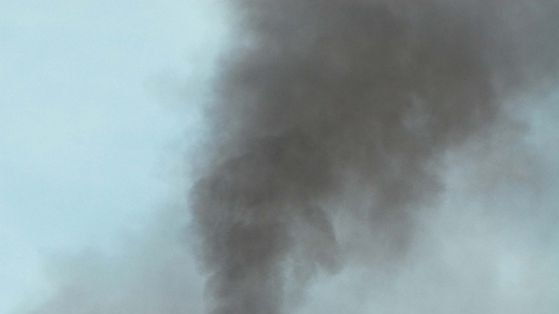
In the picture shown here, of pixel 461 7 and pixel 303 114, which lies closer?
pixel 303 114

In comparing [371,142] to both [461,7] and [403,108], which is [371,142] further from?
[461,7]

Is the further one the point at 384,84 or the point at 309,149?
the point at 384,84

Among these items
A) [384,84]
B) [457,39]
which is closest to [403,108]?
[384,84]

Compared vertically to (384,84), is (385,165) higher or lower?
lower

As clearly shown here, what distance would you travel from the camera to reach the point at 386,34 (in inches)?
720

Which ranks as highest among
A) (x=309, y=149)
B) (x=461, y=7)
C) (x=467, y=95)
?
(x=461, y=7)

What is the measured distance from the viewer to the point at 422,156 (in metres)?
18.3

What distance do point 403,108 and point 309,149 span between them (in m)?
2.21

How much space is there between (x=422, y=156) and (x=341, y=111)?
5.95 ft

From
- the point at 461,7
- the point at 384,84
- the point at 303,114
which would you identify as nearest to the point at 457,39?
the point at 461,7

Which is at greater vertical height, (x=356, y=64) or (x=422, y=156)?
(x=356, y=64)

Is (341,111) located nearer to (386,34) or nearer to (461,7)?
(386,34)

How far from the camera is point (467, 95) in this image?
18.5 m

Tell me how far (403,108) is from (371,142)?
0.92 metres
